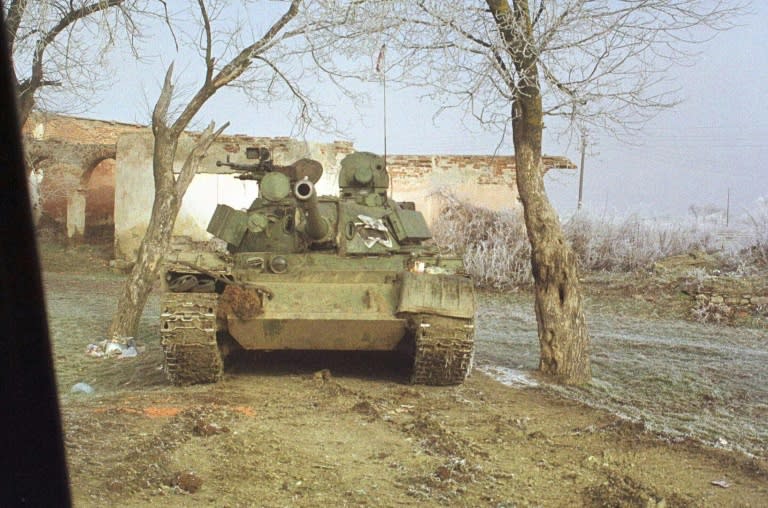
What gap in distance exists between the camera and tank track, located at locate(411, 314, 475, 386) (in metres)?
8.26

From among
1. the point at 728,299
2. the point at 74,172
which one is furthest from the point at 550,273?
the point at 74,172

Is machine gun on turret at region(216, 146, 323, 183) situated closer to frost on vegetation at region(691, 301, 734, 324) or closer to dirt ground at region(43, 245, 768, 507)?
dirt ground at region(43, 245, 768, 507)

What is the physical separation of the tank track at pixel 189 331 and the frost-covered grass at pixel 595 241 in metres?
11.5

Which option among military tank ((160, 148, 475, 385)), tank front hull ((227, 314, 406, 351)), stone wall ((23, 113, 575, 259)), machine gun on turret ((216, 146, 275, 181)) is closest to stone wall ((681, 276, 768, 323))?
stone wall ((23, 113, 575, 259))

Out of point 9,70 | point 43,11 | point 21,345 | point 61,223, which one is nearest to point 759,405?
point 21,345

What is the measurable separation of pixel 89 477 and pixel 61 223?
24645 mm

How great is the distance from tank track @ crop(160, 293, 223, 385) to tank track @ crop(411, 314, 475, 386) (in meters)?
1.78

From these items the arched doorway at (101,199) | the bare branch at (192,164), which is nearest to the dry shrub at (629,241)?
the bare branch at (192,164)

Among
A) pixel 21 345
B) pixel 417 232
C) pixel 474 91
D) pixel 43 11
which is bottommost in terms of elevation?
pixel 21 345

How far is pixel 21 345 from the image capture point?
36.6 feet

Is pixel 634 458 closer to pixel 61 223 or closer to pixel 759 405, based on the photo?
pixel 759 405

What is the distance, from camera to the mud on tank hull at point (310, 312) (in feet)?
27.0

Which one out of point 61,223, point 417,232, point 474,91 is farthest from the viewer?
point 61,223

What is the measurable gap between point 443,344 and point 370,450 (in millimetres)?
2491
